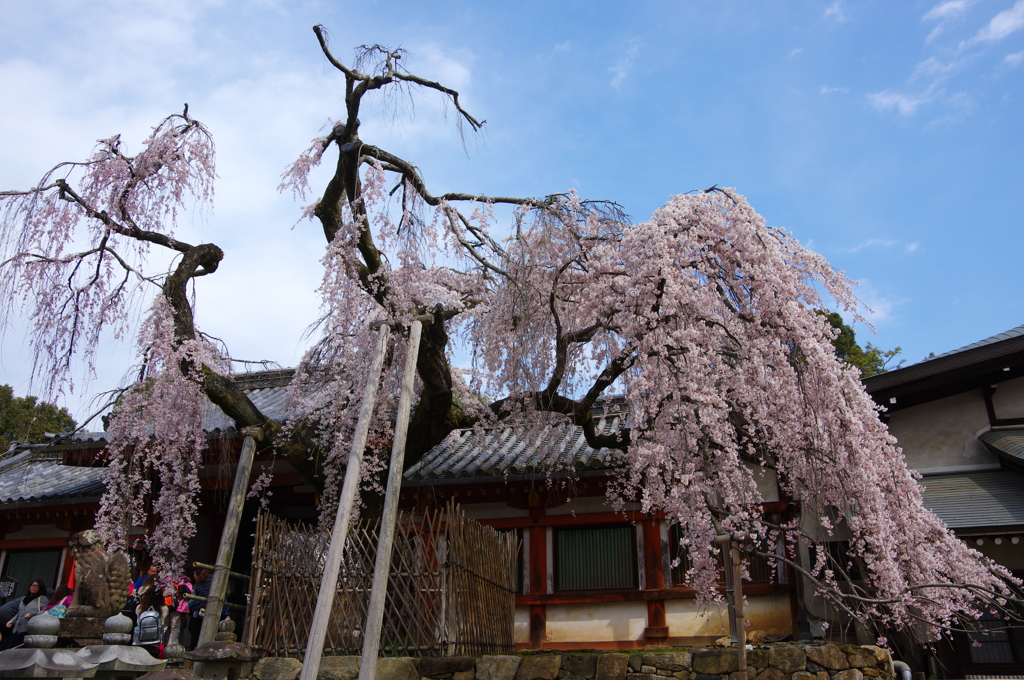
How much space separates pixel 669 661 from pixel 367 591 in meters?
3.28

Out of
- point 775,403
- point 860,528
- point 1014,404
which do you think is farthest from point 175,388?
point 1014,404

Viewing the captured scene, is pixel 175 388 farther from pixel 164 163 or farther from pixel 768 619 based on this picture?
pixel 768 619

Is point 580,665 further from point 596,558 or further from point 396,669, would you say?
point 596,558

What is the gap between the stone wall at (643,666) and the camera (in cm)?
738

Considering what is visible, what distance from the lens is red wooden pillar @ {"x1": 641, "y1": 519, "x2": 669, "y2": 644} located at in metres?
10.1

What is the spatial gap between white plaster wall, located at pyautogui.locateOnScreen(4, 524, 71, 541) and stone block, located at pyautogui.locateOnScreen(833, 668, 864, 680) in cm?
1271

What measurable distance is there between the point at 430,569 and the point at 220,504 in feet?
22.4

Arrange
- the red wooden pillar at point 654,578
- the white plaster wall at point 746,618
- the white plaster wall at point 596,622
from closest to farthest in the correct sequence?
the white plaster wall at point 746,618, the red wooden pillar at point 654,578, the white plaster wall at point 596,622

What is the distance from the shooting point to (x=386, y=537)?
657cm

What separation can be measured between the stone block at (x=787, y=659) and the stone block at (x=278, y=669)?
491 centimetres

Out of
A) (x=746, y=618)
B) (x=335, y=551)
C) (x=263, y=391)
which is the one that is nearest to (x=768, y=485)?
(x=746, y=618)

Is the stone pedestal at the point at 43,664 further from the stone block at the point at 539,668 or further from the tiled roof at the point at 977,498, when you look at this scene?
the tiled roof at the point at 977,498

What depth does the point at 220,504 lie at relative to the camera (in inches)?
506

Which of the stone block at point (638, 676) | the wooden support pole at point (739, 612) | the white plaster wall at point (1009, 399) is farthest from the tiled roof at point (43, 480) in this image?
the white plaster wall at point (1009, 399)
